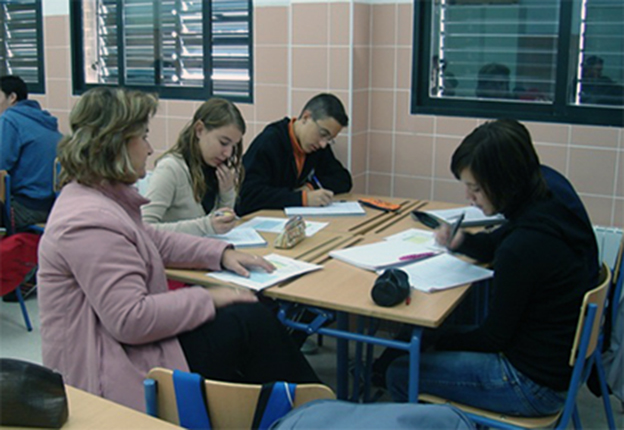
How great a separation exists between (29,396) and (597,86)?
3.29m

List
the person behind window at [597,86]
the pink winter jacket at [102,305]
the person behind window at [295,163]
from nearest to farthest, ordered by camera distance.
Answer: the pink winter jacket at [102,305]
the person behind window at [295,163]
the person behind window at [597,86]

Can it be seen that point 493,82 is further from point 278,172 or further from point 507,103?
point 278,172

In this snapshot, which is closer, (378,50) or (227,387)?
(227,387)

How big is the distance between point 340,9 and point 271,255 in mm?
1835

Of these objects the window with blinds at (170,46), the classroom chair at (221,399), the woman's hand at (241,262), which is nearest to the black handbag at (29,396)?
the classroom chair at (221,399)

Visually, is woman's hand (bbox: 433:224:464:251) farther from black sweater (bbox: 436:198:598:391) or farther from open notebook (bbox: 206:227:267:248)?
open notebook (bbox: 206:227:267:248)

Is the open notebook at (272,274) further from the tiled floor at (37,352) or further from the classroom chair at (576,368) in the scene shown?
the tiled floor at (37,352)

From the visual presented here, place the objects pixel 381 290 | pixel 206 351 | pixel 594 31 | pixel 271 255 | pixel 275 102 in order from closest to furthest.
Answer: pixel 206 351 < pixel 381 290 < pixel 271 255 < pixel 594 31 < pixel 275 102

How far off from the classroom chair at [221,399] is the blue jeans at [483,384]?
798 mm

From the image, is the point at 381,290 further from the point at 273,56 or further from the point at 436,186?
Answer: the point at 273,56

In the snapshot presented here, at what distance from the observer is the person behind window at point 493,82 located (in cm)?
388

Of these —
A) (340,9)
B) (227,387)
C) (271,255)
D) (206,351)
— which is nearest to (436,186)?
(340,9)

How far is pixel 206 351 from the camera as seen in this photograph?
1835 mm

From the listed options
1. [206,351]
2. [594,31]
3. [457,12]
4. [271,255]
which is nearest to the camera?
[206,351]
